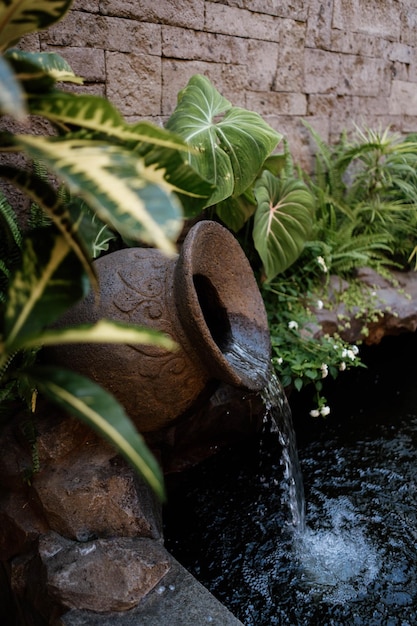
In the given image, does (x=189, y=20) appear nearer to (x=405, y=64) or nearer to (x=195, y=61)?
(x=195, y=61)

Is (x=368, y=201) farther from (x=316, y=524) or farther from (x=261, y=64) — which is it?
(x=316, y=524)

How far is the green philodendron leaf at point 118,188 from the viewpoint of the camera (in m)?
0.67

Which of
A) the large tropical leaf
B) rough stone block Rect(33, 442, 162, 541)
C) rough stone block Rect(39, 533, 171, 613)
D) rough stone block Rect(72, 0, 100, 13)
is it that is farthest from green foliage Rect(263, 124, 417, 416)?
the large tropical leaf

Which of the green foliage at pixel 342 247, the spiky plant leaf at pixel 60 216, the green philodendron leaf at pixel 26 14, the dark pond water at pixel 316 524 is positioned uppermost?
the green philodendron leaf at pixel 26 14

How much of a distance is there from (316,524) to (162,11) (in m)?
2.53

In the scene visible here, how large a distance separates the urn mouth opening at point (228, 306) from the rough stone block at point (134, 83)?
1.06m

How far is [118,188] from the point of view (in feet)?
2.32

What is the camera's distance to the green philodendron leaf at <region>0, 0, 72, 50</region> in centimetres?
94

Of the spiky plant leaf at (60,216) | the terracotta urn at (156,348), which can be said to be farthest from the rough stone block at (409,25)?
the spiky plant leaf at (60,216)

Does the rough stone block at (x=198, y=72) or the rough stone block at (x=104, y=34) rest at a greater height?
the rough stone block at (x=104, y=34)

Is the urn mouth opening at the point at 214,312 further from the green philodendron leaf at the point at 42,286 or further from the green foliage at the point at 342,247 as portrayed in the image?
the green philodendron leaf at the point at 42,286

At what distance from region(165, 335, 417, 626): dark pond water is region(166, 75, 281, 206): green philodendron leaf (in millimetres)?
1298

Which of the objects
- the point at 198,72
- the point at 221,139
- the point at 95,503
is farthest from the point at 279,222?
the point at 95,503

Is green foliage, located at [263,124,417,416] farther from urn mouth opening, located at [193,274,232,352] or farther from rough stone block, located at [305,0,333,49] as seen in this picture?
rough stone block, located at [305,0,333,49]
